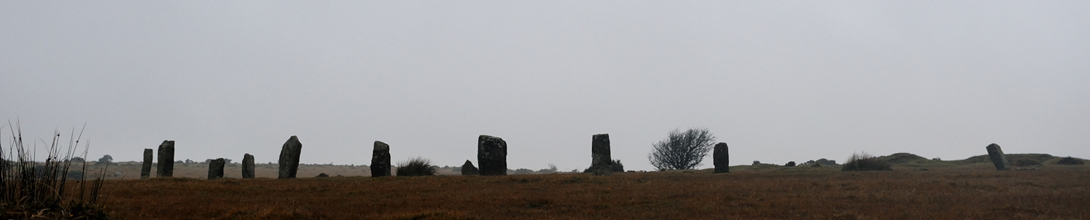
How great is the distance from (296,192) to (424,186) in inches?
132

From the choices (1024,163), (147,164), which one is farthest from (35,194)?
(1024,163)

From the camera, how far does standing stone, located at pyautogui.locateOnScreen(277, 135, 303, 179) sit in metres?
26.8

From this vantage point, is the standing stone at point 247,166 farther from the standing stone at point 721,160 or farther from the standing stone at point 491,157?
the standing stone at point 721,160

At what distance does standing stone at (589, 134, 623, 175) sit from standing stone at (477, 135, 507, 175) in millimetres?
3932

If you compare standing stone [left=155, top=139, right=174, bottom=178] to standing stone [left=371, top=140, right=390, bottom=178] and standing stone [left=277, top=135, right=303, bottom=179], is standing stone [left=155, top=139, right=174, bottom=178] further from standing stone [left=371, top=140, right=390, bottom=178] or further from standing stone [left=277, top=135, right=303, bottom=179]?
standing stone [left=371, top=140, right=390, bottom=178]

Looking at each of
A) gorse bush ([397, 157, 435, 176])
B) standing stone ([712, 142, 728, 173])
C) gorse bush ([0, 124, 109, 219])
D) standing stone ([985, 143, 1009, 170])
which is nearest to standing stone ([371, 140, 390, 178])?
gorse bush ([397, 157, 435, 176])

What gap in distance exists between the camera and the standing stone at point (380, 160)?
26.4 metres

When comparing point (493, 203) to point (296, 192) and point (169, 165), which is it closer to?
point (296, 192)

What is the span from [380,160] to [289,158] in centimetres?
375

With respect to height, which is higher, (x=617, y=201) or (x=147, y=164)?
(x=147, y=164)

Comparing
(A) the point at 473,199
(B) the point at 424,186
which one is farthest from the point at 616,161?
(A) the point at 473,199

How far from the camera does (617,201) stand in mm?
13844

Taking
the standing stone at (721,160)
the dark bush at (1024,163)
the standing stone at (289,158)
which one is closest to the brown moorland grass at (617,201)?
the standing stone at (289,158)

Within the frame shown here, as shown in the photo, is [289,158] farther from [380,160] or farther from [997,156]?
[997,156]
